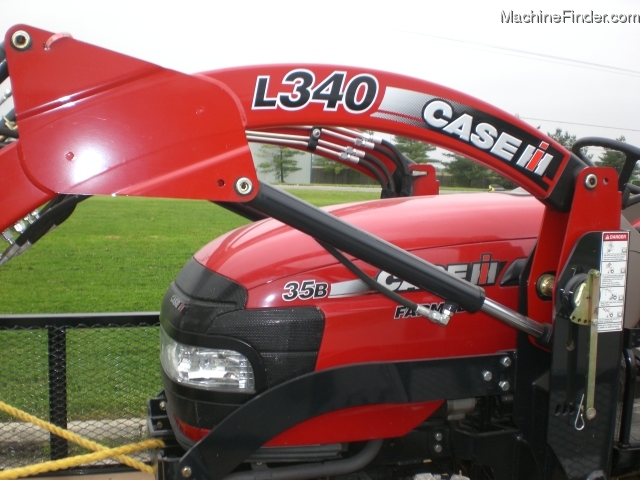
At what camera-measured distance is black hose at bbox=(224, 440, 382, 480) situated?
6.20 ft

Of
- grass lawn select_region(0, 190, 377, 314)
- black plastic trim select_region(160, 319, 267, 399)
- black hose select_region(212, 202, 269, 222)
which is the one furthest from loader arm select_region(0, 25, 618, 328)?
grass lawn select_region(0, 190, 377, 314)

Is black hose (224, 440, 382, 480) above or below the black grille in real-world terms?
below

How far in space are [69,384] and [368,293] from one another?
225cm

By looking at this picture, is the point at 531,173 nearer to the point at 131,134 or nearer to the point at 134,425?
the point at 131,134

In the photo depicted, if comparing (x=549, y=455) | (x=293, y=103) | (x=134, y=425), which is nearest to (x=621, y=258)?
(x=549, y=455)

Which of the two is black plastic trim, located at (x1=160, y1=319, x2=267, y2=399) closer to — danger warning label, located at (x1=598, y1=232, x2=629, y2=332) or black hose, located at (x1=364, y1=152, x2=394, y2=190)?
danger warning label, located at (x1=598, y1=232, x2=629, y2=332)

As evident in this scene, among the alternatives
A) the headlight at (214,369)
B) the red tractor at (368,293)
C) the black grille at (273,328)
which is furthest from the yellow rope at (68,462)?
the black grille at (273,328)

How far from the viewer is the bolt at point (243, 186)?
154 cm

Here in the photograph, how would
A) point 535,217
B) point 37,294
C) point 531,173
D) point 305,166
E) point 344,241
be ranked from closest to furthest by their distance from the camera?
point 344,241
point 531,173
point 535,217
point 37,294
point 305,166

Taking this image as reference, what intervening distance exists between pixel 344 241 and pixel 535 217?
842 mm

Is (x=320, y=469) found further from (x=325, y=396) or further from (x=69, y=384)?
(x=69, y=384)

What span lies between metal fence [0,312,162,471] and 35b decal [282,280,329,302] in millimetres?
1474

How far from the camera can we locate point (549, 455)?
205 cm

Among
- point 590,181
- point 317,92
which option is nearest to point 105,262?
point 317,92
